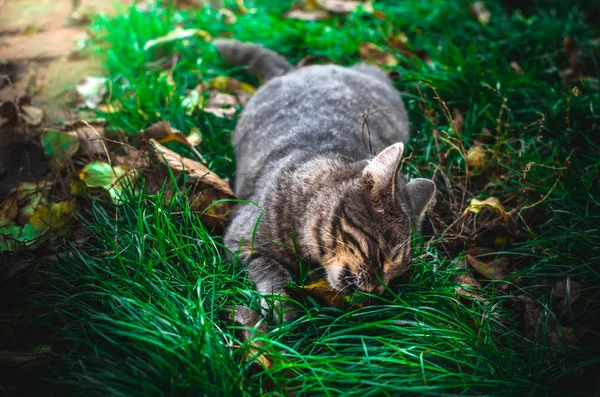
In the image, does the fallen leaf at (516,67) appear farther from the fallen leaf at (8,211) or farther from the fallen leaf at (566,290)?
the fallen leaf at (8,211)

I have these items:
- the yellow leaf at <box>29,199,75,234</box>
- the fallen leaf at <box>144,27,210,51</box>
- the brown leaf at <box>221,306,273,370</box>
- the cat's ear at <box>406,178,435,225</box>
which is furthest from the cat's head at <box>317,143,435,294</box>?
the fallen leaf at <box>144,27,210,51</box>

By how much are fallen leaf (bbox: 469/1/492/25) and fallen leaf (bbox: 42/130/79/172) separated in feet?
13.4

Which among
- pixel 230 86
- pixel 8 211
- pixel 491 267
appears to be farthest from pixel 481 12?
pixel 8 211

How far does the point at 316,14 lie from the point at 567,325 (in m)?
3.95

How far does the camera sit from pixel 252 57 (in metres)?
4.39

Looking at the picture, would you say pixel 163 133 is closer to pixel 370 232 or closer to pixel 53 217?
pixel 53 217

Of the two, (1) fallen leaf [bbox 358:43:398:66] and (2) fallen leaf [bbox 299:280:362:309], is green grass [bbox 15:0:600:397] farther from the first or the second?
(1) fallen leaf [bbox 358:43:398:66]

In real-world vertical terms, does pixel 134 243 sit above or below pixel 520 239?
above

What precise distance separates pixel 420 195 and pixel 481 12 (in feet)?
→ 11.4

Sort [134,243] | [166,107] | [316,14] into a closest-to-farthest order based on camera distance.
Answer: [134,243], [166,107], [316,14]

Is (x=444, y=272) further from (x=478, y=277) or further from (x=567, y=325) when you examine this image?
(x=567, y=325)

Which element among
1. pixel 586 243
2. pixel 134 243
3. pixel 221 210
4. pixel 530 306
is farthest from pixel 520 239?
pixel 134 243

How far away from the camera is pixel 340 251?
2.46 metres

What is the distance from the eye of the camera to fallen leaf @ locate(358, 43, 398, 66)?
4.62 metres
